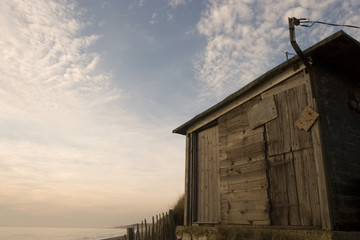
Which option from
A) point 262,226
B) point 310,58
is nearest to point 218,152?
point 262,226

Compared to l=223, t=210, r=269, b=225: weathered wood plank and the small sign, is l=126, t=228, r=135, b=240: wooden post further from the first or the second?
the small sign

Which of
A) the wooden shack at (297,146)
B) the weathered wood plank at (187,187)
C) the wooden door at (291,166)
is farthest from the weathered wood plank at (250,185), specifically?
the weathered wood plank at (187,187)

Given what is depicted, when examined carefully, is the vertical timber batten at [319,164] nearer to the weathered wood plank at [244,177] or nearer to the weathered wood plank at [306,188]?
the weathered wood plank at [306,188]

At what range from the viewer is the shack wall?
5375 mm

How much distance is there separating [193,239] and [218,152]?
2676 millimetres

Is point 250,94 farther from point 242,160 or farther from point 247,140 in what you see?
point 242,160

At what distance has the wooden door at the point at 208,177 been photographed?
28.0 ft

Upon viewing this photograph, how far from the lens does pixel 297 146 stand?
6.02 metres

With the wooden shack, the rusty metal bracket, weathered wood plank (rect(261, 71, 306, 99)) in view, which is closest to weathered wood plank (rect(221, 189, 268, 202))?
the wooden shack

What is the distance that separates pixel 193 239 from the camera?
8.10 meters

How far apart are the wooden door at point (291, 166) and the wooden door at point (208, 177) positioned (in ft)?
7.95

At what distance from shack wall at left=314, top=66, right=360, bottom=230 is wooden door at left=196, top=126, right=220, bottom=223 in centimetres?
364

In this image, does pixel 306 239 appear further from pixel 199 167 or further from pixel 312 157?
pixel 199 167

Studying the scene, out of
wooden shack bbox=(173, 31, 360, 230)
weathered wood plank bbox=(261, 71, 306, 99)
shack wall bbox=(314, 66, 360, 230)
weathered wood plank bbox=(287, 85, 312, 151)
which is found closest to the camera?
shack wall bbox=(314, 66, 360, 230)
